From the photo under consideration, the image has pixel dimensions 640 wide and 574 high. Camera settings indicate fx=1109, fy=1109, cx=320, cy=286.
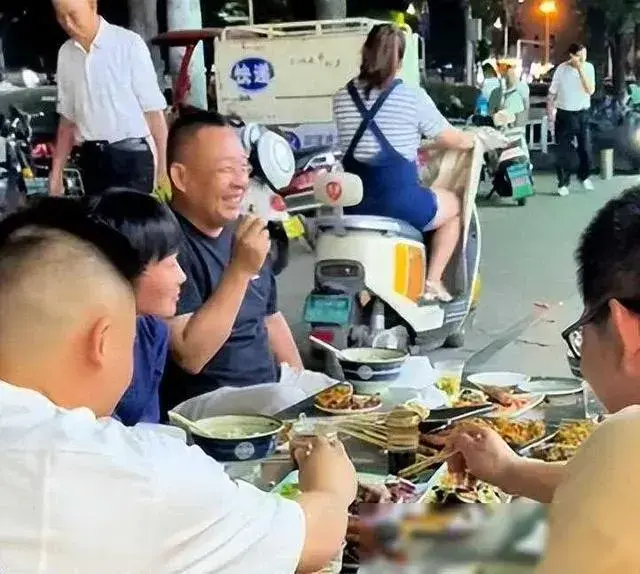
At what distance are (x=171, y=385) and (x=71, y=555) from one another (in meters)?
1.76

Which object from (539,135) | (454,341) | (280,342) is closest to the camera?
(280,342)

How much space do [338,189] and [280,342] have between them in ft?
5.87

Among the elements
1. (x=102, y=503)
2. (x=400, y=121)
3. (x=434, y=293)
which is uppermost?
(x=400, y=121)

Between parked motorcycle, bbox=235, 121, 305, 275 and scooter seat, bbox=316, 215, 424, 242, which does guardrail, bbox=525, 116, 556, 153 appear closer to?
parked motorcycle, bbox=235, 121, 305, 275

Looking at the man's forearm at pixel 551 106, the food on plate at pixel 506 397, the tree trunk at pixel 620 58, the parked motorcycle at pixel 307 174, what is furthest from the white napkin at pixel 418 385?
the tree trunk at pixel 620 58

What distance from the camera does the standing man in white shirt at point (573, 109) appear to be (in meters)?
12.3

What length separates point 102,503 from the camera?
1.27 metres

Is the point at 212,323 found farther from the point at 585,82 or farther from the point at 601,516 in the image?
the point at 585,82

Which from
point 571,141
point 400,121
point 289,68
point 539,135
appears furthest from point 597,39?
point 400,121

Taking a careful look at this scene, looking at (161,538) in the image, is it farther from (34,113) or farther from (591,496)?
(34,113)

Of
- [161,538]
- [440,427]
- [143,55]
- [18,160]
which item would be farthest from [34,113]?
[161,538]

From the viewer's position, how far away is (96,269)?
4.71 feet

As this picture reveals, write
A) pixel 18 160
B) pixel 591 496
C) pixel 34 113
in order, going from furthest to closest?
pixel 34 113 → pixel 18 160 → pixel 591 496

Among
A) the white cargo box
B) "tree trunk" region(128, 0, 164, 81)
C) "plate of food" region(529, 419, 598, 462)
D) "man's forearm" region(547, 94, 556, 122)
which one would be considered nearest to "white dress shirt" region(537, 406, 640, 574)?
"plate of food" region(529, 419, 598, 462)
